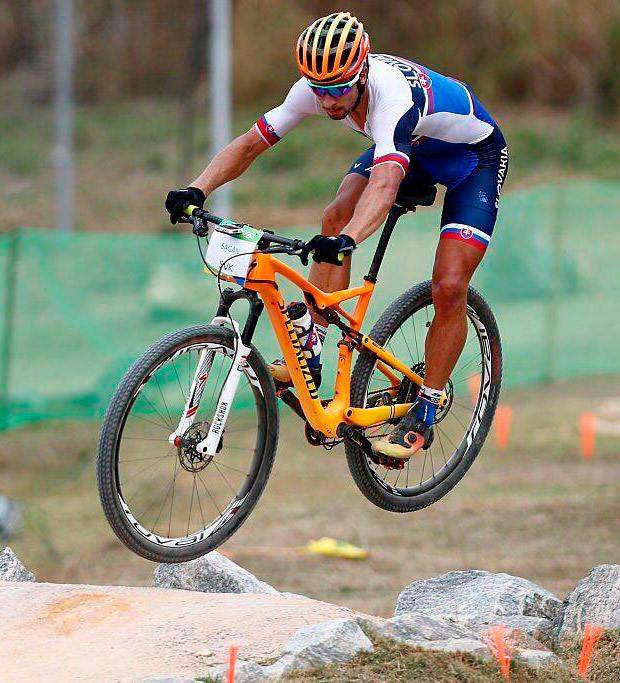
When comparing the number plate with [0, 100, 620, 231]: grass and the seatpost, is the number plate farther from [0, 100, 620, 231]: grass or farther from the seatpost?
[0, 100, 620, 231]: grass

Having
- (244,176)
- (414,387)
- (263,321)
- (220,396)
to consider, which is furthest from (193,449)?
(244,176)

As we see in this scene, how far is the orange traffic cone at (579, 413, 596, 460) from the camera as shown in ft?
46.4

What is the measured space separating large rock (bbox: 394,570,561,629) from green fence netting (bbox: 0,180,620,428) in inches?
A: 241

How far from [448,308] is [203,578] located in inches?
78.8

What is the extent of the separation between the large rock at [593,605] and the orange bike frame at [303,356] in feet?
4.28

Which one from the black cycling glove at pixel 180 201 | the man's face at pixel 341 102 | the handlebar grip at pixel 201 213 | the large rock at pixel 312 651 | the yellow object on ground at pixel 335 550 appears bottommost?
the large rock at pixel 312 651

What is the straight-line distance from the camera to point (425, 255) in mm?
14852

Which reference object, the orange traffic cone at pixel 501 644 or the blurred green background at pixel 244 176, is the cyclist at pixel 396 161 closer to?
the orange traffic cone at pixel 501 644

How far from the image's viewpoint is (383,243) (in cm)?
653

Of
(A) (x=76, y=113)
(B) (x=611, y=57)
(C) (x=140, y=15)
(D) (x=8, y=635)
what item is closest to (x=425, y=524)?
(D) (x=8, y=635)

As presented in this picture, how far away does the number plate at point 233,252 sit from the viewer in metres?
5.75

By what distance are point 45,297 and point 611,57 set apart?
2247 cm

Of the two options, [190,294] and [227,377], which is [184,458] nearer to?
[227,377]

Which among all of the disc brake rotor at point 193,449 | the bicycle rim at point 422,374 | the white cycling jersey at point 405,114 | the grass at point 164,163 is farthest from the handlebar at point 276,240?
the grass at point 164,163
